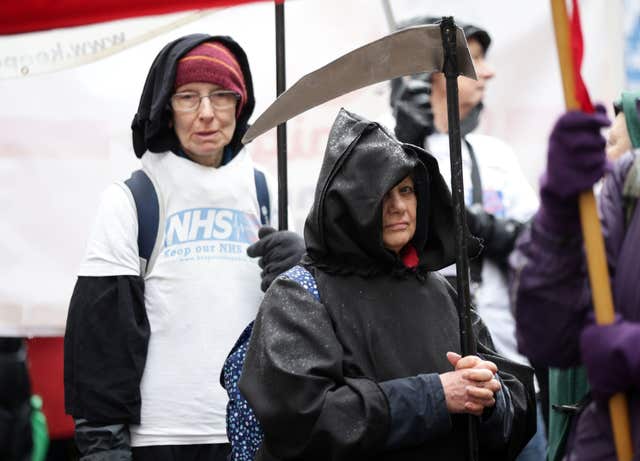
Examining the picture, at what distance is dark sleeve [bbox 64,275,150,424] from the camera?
16.0 ft

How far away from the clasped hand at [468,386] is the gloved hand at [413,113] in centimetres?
181

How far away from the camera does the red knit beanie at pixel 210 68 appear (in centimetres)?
521

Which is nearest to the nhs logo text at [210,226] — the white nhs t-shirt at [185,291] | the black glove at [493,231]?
the white nhs t-shirt at [185,291]

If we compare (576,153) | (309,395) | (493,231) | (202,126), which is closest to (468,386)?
(309,395)

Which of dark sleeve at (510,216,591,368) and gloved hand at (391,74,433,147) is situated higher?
gloved hand at (391,74,433,147)

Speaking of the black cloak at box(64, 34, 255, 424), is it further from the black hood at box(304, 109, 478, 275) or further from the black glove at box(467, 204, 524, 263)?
the black glove at box(467, 204, 524, 263)

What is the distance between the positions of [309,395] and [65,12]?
9.08 ft

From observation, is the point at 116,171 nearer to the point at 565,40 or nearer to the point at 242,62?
the point at 242,62

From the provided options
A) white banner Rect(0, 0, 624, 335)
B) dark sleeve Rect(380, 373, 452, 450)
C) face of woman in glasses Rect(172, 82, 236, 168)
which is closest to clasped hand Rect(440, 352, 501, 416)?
dark sleeve Rect(380, 373, 452, 450)

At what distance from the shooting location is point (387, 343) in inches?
161

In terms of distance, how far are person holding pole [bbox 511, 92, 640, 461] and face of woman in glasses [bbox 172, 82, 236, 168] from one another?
2.03 metres

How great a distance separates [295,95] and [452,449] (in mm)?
1119

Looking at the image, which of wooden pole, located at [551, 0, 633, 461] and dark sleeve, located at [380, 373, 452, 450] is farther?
dark sleeve, located at [380, 373, 452, 450]

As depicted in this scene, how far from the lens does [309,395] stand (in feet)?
12.9
